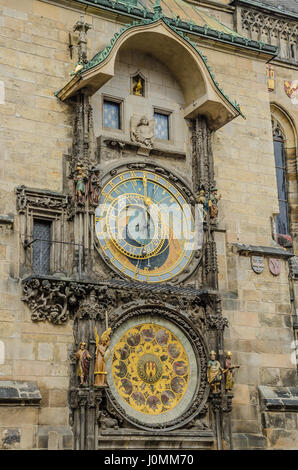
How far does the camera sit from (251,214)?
669 inches

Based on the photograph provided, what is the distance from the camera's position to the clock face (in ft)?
50.0

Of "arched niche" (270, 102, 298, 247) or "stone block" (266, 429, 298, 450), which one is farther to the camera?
"arched niche" (270, 102, 298, 247)

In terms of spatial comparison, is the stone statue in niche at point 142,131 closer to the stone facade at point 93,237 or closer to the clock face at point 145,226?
the stone facade at point 93,237

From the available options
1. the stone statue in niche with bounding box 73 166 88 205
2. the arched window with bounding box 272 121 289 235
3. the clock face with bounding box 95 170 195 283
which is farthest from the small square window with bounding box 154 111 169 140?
the arched window with bounding box 272 121 289 235

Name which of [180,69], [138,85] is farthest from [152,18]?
[138,85]

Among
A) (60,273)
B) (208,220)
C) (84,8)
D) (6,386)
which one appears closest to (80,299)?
(60,273)

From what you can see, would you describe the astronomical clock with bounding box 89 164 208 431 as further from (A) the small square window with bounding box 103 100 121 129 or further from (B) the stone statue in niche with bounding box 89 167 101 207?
(A) the small square window with bounding box 103 100 121 129

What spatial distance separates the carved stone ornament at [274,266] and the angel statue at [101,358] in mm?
3928

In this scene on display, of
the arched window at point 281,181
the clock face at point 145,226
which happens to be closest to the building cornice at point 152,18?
the arched window at point 281,181

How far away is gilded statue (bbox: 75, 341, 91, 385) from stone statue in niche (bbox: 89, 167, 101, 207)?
8.36 feet

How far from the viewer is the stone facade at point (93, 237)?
13977mm

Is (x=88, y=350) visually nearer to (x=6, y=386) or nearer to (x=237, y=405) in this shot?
(x=6, y=386)

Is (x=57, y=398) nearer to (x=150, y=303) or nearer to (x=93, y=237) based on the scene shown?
(x=150, y=303)

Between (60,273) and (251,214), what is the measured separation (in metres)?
4.32
